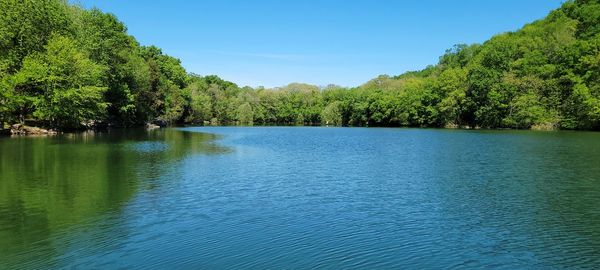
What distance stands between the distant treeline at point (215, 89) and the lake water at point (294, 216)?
29.9 m

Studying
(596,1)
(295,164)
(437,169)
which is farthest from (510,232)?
(596,1)

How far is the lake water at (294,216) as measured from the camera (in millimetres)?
10695

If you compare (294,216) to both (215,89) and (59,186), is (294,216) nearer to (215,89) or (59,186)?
(59,186)

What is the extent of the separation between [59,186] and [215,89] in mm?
141898

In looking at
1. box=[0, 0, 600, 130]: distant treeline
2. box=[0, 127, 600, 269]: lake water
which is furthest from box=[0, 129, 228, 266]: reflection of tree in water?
box=[0, 0, 600, 130]: distant treeline

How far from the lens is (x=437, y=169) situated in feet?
88.4

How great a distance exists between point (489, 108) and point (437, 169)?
7041 centimetres

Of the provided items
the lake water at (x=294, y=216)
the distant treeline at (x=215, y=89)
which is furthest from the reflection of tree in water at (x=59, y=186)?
the distant treeline at (x=215, y=89)

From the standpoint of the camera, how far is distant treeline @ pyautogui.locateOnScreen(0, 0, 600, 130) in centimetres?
5319

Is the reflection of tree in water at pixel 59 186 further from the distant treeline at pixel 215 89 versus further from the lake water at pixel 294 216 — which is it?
the distant treeline at pixel 215 89

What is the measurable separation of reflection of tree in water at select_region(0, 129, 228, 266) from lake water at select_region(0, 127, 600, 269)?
7 centimetres

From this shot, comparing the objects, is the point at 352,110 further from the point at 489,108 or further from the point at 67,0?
the point at 67,0

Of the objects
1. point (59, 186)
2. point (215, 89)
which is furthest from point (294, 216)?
point (215, 89)

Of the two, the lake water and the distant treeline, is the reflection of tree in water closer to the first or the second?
the lake water
